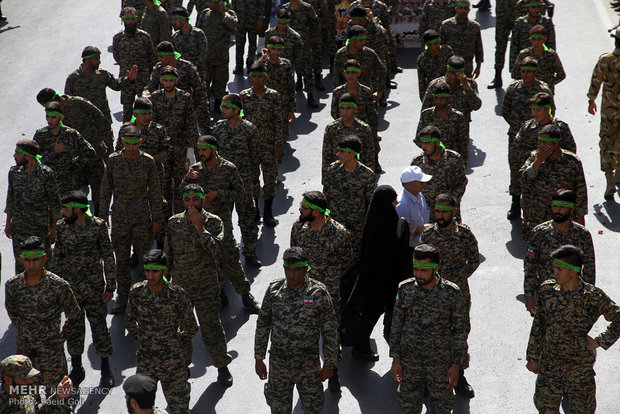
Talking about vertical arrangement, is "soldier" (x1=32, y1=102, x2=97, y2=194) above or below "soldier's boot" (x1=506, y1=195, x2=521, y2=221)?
above

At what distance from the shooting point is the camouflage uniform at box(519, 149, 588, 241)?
388 inches

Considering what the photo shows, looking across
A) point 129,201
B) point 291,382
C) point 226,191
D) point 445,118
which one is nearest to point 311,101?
point 445,118

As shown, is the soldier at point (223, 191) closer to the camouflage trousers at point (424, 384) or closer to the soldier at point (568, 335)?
the camouflage trousers at point (424, 384)

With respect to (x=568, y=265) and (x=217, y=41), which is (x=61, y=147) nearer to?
(x=217, y=41)

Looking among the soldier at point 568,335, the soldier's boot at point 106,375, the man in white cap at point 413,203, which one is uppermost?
the man in white cap at point 413,203

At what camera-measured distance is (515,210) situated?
41.5ft

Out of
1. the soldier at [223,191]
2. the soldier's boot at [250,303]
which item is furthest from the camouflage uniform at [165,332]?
the soldier's boot at [250,303]

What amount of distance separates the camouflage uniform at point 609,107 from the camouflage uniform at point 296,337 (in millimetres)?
6762

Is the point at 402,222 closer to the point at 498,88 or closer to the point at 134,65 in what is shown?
the point at 134,65

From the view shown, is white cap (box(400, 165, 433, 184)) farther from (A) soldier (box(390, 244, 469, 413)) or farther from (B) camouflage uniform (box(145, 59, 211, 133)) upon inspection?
(B) camouflage uniform (box(145, 59, 211, 133))

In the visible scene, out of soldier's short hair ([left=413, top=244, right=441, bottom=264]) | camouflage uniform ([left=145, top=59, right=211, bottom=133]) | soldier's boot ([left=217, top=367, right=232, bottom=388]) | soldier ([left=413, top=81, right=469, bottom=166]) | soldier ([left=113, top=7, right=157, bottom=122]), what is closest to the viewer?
soldier's short hair ([left=413, top=244, right=441, bottom=264])

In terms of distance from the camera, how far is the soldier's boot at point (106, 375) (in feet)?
31.2

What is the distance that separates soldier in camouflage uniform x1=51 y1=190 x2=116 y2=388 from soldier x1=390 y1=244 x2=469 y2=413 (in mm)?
3460

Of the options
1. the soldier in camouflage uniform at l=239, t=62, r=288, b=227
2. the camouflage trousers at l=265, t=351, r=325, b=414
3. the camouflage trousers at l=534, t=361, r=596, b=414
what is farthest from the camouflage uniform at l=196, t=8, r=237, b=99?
the camouflage trousers at l=534, t=361, r=596, b=414
